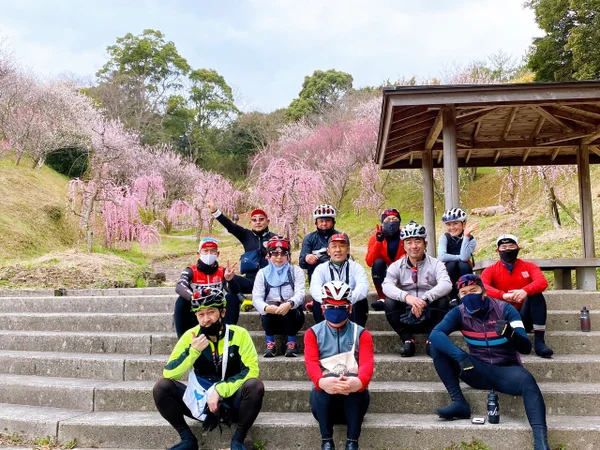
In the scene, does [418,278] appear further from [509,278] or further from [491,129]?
[491,129]

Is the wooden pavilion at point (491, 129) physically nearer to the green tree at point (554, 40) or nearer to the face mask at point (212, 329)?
the face mask at point (212, 329)

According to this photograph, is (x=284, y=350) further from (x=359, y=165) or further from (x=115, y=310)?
(x=359, y=165)

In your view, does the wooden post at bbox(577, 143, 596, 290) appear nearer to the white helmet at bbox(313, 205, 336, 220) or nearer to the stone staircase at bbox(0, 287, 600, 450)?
the stone staircase at bbox(0, 287, 600, 450)

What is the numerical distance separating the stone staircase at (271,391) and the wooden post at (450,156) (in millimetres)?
1732

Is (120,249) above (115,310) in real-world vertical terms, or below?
above

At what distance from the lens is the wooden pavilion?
6.42 metres

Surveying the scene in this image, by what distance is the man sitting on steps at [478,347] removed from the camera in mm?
4324

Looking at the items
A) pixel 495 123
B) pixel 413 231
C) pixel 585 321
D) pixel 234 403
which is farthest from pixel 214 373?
pixel 495 123

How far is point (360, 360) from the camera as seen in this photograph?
13.7ft

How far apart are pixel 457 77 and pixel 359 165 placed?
7.44 m

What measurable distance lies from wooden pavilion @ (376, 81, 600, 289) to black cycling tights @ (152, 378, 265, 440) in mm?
3969

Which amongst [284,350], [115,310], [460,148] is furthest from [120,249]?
[284,350]

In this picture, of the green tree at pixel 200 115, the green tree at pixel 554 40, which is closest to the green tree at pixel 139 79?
the green tree at pixel 200 115

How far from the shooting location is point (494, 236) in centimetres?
1766
